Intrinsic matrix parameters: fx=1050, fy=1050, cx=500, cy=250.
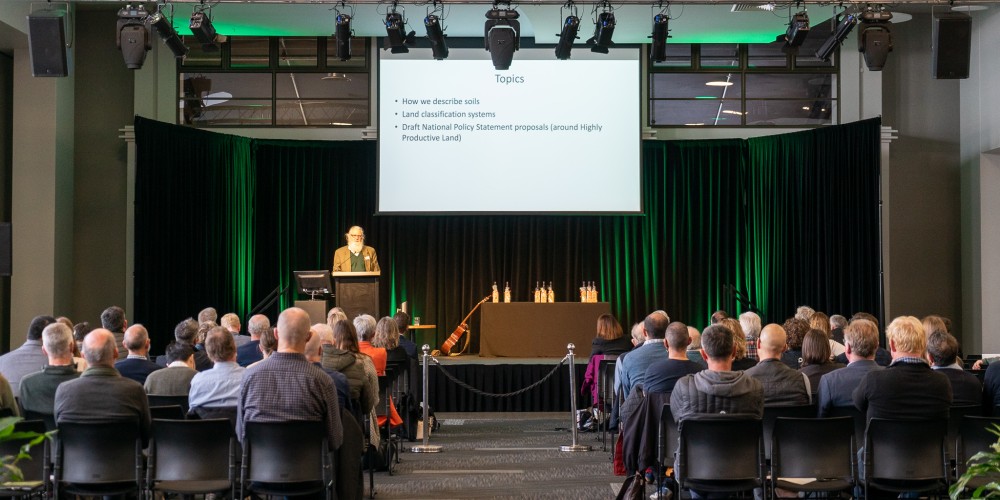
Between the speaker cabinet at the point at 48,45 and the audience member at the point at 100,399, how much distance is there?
4.89 metres

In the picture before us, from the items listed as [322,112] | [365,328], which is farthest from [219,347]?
[322,112]

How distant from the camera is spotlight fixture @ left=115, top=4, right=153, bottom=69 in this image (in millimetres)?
9133

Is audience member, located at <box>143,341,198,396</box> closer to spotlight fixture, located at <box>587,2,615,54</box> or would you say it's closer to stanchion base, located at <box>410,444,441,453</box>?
stanchion base, located at <box>410,444,441,453</box>

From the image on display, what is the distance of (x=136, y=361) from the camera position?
239 inches

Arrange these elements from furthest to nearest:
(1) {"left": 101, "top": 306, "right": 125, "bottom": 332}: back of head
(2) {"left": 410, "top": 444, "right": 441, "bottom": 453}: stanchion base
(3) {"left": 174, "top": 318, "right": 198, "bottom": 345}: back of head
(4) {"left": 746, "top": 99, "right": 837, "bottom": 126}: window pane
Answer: (4) {"left": 746, "top": 99, "right": 837, "bottom": 126}: window pane, (2) {"left": 410, "top": 444, "right": 441, "bottom": 453}: stanchion base, (1) {"left": 101, "top": 306, "right": 125, "bottom": 332}: back of head, (3) {"left": 174, "top": 318, "right": 198, "bottom": 345}: back of head

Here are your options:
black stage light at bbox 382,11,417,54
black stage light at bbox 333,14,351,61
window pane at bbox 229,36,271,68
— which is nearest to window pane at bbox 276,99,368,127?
window pane at bbox 229,36,271,68

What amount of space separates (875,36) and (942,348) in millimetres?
4678

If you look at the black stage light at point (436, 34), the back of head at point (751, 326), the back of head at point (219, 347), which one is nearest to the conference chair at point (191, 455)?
the back of head at point (219, 347)

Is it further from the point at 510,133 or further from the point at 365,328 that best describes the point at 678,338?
the point at 510,133

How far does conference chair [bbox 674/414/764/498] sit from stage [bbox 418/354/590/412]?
6.48 m

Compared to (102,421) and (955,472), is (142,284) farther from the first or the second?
(955,472)

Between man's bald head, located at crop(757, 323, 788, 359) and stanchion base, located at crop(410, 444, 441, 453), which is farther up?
man's bald head, located at crop(757, 323, 788, 359)

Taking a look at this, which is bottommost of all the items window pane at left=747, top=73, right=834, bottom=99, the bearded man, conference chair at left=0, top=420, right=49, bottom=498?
conference chair at left=0, top=420, right=49, bottom=498

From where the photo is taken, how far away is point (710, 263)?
1402 centimetres
